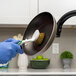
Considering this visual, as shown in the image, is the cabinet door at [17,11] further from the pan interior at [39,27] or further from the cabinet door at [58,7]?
the pan interior at [39,27]

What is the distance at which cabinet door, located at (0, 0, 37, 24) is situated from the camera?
2047 millimetres

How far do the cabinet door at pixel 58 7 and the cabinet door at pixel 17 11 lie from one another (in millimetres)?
88

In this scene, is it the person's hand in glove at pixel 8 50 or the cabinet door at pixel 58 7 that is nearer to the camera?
the person's hand in glove at pixel 8 50

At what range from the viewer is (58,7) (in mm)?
2059

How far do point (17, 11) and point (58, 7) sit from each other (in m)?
0.40

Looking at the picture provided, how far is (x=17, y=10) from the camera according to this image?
2.06 metres

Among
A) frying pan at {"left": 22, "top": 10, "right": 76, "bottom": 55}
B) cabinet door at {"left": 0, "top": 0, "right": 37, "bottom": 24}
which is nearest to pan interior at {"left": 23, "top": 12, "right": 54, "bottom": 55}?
frying pan at {"left": 22, "top": 10, "right": 76, "bottom": 55}

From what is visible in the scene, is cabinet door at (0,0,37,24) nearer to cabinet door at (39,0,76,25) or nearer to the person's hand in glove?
cabinet door at (39,0,76,25)

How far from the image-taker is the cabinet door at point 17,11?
2.05 metres

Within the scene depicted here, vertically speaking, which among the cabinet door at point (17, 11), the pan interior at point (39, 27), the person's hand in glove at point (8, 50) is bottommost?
the person's hand in glove at point (8, 50)

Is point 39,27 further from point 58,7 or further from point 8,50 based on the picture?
point 58,7

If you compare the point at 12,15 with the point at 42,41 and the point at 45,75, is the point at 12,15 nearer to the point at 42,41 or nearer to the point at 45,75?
the point at 45,75

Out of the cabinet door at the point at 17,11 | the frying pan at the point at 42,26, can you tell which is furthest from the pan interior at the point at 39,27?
the cabinet door at the point at 17,11

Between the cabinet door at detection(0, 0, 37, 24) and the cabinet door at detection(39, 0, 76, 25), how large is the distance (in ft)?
0.29
